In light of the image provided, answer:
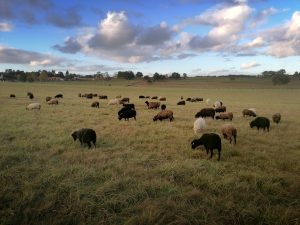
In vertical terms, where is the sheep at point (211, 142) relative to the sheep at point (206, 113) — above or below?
above

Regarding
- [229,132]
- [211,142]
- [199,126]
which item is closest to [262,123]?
[199,126]

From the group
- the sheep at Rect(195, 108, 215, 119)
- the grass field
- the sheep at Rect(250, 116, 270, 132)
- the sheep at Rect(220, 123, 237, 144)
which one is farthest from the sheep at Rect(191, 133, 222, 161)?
the sheep at Rect(195, 108, 215, 119)

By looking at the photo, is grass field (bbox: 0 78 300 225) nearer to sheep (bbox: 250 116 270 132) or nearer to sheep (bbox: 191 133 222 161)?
sheep (bbox: 191 133 222 161)

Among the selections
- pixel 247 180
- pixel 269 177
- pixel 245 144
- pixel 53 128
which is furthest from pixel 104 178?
pixel 53 128

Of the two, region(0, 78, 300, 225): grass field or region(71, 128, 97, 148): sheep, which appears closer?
region(0, 78, 300, 225): grass field

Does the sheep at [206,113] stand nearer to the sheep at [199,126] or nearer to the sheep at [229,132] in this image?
the sheep at [199,126]

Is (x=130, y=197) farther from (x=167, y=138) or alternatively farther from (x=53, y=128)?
(x=53, y=128)

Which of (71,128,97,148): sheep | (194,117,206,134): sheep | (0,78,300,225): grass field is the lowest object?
(0,78,300,225): grass field

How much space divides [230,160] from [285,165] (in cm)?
188

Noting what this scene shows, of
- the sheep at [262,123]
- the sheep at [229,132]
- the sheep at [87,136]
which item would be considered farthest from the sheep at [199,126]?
the sheep at [87,136]

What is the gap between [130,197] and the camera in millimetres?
7742

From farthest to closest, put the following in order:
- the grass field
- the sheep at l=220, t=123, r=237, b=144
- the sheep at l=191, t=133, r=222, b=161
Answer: the sheep at l=220, t=123, r=237, b=144 < the sheep at l=191, t=133, r=222, b=161 < the grass field

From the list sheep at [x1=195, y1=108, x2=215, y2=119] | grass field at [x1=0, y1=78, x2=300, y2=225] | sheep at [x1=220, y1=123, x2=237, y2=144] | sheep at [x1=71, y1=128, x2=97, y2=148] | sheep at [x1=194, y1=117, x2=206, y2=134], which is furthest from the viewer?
sheep at [x1=195, y1=108, x2=215, y2=119]

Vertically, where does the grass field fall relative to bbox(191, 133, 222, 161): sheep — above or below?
below
